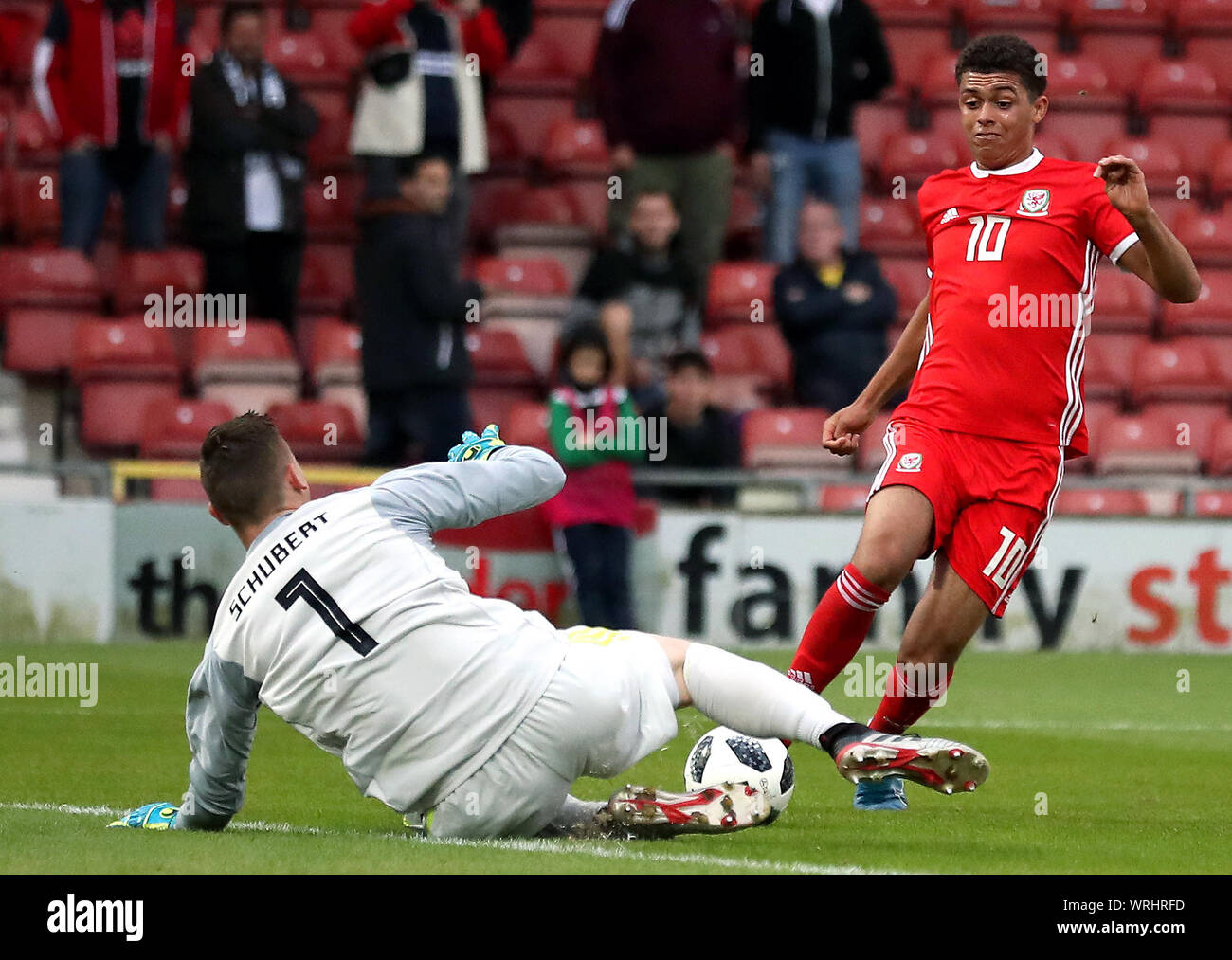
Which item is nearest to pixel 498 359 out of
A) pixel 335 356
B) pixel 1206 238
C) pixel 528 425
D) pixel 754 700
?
pixel 528 425

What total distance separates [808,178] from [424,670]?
27.9 feet

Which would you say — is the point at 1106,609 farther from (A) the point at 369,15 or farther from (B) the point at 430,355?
(A) the point at 369,15

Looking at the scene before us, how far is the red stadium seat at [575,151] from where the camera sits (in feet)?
46.1

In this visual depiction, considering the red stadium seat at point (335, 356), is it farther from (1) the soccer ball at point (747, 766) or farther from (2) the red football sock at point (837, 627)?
(1) the soccer ball at point (747, 766)

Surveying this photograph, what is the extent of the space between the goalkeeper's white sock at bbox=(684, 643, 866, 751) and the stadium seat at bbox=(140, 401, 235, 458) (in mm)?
7037

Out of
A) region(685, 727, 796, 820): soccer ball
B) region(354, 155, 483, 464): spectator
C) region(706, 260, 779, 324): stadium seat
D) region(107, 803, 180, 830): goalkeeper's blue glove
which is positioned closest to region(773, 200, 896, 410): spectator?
region(706, 260, 779, 324): stadium seat

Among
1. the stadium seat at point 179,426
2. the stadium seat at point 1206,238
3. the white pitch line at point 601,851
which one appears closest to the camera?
the white pitch line at point 601,851

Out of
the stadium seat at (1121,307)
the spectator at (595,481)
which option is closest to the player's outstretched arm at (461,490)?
the spectator at (595,481)

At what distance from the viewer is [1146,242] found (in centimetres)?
573

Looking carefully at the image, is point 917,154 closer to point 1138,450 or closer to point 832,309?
point 832,309

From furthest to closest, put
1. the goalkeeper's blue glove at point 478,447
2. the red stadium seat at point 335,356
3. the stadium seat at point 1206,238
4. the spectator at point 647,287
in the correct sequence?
1. the stadium seat at point 1206,238
2. the red stadium seat at point 335,356
3. the spectator at point 647,287
4. the goalkeeper's blue glove at point 478,447

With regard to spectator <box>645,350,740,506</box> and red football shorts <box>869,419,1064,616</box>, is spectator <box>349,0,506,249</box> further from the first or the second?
red football shorts <box>869,419,1064,616</box>

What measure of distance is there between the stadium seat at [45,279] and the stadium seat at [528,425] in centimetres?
284
